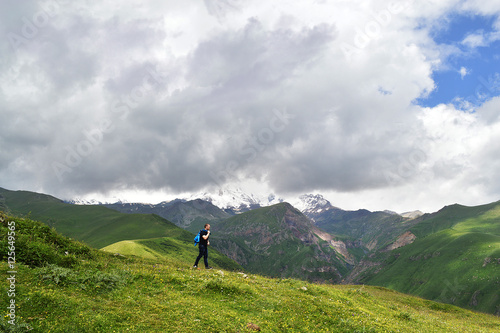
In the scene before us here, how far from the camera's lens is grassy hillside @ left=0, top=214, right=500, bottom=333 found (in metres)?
12.7

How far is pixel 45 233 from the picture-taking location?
21859mm

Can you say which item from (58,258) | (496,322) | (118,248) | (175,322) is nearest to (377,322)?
(175,322)

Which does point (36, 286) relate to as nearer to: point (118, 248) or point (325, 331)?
point (325, 331)

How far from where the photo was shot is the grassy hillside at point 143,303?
41.8ft

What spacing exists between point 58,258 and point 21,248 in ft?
7.49

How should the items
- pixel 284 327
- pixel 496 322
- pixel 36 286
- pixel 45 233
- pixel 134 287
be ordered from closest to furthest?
1. pixel 36 286
2. pixel 284 327
3. pixel 134 287
4. pixel 45 233
5. pixel 496 322

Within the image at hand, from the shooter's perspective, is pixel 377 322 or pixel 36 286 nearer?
pixel 36 286

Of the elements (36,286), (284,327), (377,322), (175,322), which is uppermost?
(36,286)

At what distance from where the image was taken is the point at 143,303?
15.3 m

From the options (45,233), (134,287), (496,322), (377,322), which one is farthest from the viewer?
(496,322)
